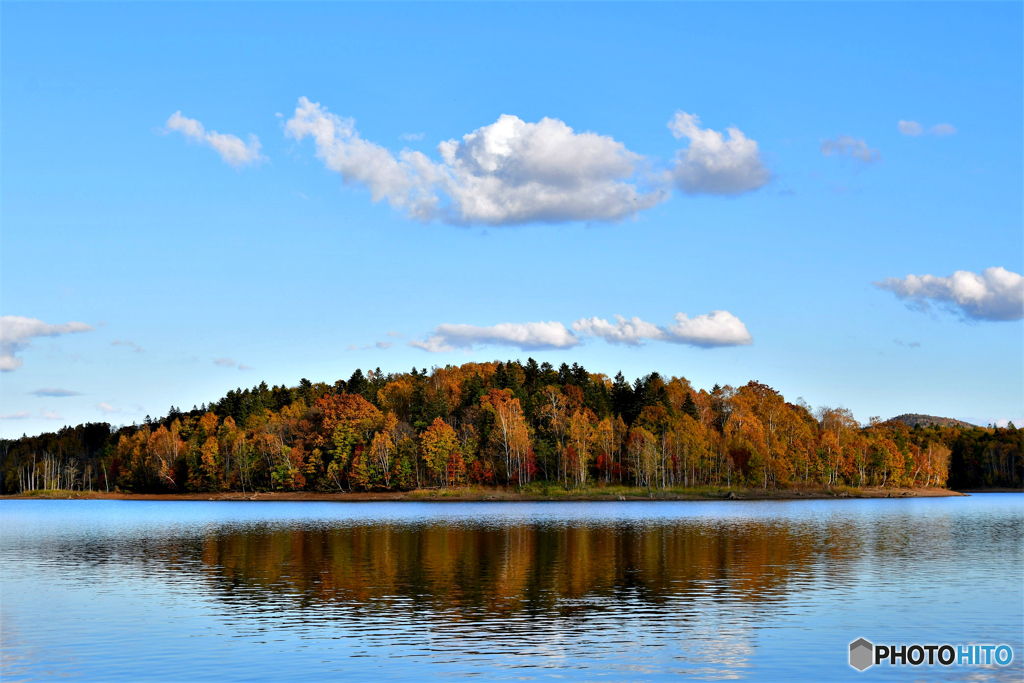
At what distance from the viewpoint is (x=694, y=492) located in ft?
538

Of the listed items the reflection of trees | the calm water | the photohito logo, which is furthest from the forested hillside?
the photohito logo

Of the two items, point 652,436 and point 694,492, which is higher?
point 652,436

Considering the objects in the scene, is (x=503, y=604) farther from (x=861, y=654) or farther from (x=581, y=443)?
(x=581, y=443)

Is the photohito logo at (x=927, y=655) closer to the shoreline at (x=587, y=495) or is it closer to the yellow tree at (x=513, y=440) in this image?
the shoreline at (x=587, y=495)

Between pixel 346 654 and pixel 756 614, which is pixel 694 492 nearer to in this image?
pixel 756 614

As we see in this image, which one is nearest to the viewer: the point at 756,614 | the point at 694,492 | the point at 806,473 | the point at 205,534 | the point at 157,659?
the point at 157,659

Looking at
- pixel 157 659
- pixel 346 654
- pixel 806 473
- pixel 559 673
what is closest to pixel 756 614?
pixel 559 673

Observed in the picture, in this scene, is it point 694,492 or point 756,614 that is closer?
point 756,614

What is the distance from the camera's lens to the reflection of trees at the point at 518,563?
42938 millimetres

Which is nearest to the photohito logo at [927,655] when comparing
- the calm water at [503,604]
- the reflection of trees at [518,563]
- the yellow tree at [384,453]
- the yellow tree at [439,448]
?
the calm water at [503,604]

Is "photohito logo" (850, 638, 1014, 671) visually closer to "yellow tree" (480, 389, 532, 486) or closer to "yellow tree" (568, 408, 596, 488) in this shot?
"yellow tree" (568, 408, 596, 488)

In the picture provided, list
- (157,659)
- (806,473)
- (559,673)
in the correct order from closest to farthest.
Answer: (559,673)
(157,659)
(806,473)

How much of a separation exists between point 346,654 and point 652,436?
145653 millimetres

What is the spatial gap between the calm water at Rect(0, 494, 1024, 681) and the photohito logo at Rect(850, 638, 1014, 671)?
23.8 inches
